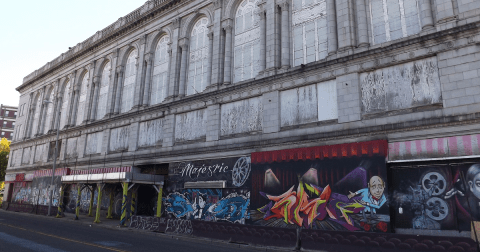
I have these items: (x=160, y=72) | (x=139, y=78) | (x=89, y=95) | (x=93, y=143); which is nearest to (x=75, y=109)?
Result: (x=89, y=95)

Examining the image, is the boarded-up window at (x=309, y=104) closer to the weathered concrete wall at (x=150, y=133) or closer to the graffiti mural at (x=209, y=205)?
the graffiti mural at (x=209, y=205)

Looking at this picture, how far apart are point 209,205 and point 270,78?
33.0ft

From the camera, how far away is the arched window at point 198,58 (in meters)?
27.0

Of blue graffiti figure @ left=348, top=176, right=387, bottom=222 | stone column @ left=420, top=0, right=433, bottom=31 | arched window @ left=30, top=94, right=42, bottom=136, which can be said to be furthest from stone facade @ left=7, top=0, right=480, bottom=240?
arched window @ left=30, top=94, right=42, bottom=136

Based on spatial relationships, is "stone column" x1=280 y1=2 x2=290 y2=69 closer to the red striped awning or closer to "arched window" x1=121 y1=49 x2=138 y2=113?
the red striped awning

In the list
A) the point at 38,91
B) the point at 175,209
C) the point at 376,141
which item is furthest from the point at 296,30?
the point at 38,91

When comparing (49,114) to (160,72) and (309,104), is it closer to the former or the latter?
(160,72)

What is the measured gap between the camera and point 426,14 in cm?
1633

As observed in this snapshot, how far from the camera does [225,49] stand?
2541 centimetres

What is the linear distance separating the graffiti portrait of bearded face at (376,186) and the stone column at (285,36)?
29.9 feet

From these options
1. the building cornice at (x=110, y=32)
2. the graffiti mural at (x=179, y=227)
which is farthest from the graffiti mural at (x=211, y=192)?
the building cornice at (x=110, y=32)

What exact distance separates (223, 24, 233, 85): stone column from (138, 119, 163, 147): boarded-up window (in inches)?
310

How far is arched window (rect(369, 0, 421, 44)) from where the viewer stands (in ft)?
56.1

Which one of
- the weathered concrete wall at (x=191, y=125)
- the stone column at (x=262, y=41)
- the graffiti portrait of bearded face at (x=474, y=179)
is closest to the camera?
Result: the graffiti portrait of bearded face at (x=474, y=179)
